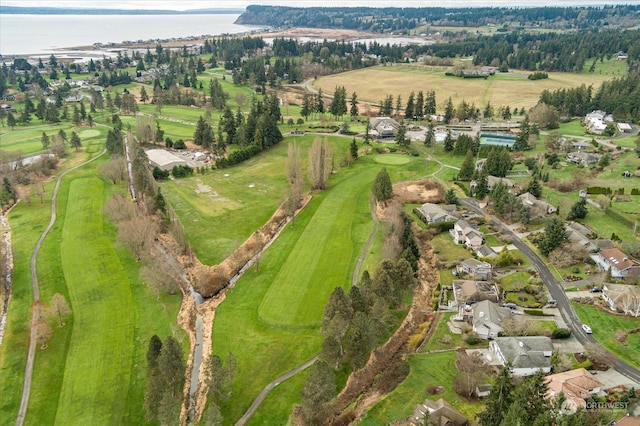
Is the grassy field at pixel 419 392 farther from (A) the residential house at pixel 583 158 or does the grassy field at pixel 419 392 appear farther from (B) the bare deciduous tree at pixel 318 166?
(A) the residential house at pixel 583 158

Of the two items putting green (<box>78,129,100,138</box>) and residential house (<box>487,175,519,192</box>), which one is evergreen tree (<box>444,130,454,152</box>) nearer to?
residential house (<box>487,175,519,192</box>)

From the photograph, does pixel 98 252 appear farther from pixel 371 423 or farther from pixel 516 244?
pixel 516 244

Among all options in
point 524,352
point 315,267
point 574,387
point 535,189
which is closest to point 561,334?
point 524,352

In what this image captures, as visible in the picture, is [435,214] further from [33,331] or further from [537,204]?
[33,331]

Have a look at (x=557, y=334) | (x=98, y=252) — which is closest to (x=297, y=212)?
(x=98, y=252)

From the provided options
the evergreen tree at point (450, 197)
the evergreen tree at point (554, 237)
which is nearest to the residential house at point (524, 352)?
the evergreen tree at point (554, 237)
